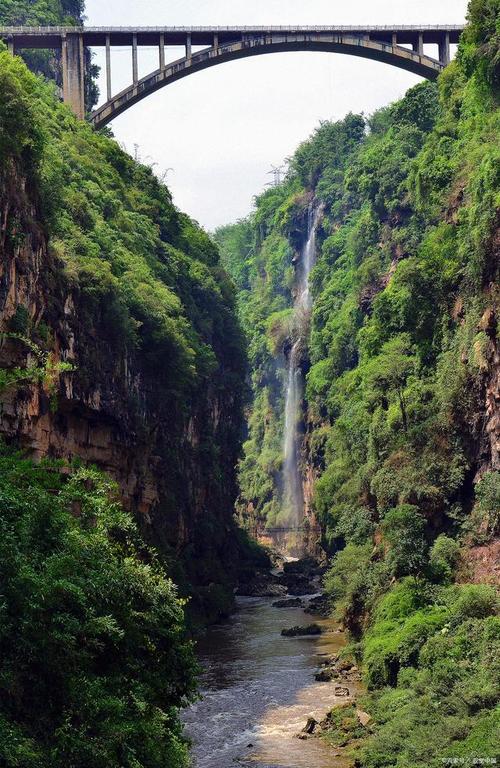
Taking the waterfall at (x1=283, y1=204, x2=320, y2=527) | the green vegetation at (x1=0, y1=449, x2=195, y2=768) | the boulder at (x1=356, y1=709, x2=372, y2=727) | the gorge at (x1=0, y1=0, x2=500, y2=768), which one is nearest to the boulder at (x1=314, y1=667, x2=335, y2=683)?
the gorge at (x1=0, y1=0, x2=500, y2=768)

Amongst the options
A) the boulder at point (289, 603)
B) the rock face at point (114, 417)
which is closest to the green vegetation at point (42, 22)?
the rock face at point (114, 417)

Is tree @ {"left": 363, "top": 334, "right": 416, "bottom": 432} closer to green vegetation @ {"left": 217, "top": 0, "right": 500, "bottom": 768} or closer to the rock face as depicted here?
green vegetation @ {"left": 217, "top": 0, "right": 500, "bottom": 768}

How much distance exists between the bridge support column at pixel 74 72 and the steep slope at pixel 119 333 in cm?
286

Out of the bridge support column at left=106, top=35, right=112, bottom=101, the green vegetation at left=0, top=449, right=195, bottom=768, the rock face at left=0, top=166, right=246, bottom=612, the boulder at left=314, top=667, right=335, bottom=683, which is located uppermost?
the bridge support column at left=106, top=35, right=112, bottom=101

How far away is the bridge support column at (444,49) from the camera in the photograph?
6494 centimetres

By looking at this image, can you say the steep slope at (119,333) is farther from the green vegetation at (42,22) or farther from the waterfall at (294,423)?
the waterfall at (294,423)

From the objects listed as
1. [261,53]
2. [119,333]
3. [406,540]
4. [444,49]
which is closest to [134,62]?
[261,53]

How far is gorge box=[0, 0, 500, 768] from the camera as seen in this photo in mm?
21297

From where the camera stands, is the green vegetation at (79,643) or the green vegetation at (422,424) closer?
the green vegetation at (79,643)

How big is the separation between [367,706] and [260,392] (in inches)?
2778

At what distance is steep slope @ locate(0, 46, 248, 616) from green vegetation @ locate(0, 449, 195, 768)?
387 centimetres

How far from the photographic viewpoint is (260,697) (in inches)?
1448

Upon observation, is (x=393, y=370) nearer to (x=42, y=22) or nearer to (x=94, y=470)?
(x=94, y=470)

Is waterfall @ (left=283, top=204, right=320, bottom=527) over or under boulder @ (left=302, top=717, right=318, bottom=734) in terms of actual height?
over
